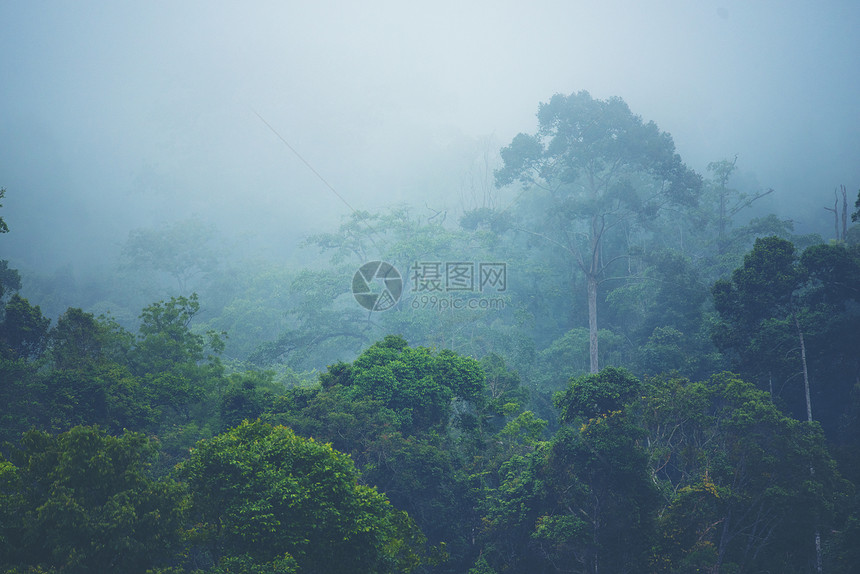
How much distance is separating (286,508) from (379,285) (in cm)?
2327

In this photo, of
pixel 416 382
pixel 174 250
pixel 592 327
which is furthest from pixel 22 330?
pixel 174 250

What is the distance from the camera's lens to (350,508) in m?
9.41

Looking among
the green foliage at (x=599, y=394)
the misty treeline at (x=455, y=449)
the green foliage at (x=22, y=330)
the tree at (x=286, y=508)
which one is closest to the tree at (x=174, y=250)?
the misty treeline at (x=455, y=449)

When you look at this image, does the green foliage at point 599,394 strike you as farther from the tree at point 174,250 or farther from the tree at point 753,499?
the tree at point 174,250

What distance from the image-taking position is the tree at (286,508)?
8.86 metres

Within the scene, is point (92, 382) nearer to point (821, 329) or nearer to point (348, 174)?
point (821, 329)

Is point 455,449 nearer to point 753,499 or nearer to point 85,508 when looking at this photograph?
point 753,499

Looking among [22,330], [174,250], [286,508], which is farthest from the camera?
[174,250]

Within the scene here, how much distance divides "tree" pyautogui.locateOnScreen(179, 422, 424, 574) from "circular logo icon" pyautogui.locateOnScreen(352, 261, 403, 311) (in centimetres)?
2099

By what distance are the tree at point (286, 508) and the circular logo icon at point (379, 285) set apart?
2099 cm

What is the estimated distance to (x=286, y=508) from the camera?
29.9 feet

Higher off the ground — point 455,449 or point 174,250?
point 174,250

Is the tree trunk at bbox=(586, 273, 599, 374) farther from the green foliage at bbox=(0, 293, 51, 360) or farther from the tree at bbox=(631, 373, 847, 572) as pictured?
the green foliage at bbox=(0, 293, 51, 360)

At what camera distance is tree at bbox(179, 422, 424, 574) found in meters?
8.86
